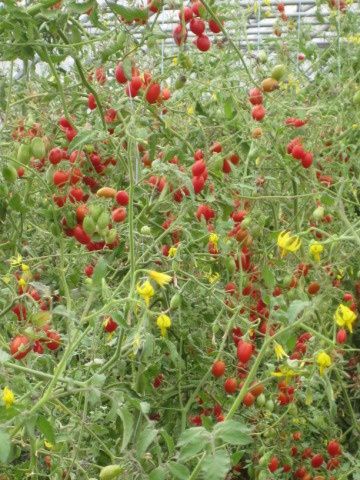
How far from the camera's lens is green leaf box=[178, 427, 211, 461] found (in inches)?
41.4

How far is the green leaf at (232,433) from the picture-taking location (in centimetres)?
104

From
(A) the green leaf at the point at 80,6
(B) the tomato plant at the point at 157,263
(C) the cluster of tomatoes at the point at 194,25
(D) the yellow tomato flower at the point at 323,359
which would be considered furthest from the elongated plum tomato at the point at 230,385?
(A) the green leaf at the point at 80,6

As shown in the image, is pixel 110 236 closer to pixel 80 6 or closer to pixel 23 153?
pixel 23 153

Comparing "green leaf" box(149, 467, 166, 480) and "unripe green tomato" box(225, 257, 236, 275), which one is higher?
"unripe green tomato" box(225, 257, 236, 275)

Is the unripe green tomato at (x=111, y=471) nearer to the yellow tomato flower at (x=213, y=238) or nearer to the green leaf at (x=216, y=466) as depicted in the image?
the green leaf at (x=216, y=466)

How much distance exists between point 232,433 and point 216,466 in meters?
0.04

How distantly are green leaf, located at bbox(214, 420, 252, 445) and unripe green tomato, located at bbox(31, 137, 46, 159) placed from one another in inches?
20.0

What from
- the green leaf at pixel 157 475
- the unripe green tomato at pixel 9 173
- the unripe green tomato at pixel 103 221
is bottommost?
the green leaf at pixel 157 475

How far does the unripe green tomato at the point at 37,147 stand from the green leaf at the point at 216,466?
530 mm

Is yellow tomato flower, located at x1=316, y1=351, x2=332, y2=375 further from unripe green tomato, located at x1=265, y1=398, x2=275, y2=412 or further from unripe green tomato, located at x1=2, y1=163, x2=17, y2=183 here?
unripe green tomato, located at x1=2, y1=163, x2=17, y2=183

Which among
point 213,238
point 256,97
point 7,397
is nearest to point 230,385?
point 213,238

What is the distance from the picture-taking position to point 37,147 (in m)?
1.37

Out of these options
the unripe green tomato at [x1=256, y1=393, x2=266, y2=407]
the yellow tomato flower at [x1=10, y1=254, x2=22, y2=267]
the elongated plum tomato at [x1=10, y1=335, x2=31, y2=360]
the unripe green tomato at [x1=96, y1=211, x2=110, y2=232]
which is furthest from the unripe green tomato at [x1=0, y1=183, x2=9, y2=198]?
the unripe green tomato at [x1=256, y1=393, x2=266, y2=407]

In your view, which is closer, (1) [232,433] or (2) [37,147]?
(1) [232,433]
